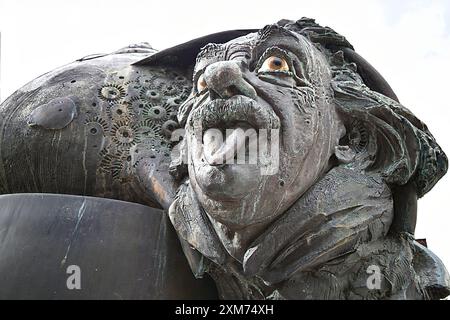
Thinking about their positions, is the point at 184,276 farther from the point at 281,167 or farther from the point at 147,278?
the point at 281,167

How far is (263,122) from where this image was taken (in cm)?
305

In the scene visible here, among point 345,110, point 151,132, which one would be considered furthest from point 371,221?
point 151,132

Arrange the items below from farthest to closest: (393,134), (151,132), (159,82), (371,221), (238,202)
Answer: (159,82), (151,132), (393,134), (371,221), (238,202)

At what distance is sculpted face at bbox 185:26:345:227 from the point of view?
2955mm

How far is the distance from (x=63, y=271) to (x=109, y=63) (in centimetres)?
191

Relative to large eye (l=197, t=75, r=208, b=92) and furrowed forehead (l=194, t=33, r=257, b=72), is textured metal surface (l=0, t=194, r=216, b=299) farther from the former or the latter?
furrowed forehead (l=194, t=33, r=257, b=72)

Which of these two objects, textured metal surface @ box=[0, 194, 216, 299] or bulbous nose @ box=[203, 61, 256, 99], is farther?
textured metal surface @ box=[0, 194, 216, 299]

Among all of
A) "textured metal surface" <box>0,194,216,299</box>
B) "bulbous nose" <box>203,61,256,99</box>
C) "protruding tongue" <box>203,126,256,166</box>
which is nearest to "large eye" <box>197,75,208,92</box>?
"bulbous nose" <box>203,61,256,99</box>

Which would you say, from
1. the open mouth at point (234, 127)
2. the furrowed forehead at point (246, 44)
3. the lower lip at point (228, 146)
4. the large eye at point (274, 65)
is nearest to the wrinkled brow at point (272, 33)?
the furrowed forehead at point (246, 44)

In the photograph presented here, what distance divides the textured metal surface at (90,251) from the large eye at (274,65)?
1127 millimetres

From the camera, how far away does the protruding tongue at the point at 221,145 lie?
2936 millimetres

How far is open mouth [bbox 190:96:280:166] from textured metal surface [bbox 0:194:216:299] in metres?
0.85

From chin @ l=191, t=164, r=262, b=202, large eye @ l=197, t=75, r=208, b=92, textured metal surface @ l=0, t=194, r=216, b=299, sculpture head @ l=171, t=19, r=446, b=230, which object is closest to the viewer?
chin @ l=191, t=164, r=262, b=202

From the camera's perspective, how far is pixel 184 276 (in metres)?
3.58
